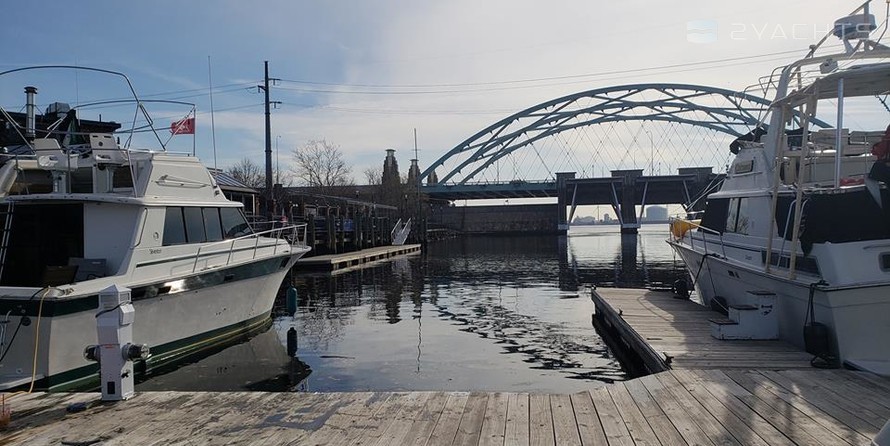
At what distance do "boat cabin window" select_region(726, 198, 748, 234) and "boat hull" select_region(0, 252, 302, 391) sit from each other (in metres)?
9.13

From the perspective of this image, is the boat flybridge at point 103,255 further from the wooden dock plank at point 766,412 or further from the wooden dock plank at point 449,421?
the wooden dock plank at point 766,412

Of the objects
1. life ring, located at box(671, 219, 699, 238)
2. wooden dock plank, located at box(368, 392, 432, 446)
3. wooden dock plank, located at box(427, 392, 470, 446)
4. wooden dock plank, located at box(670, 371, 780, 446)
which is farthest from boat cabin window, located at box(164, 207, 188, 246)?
life ring, located at box(671, 219, 699, 238)

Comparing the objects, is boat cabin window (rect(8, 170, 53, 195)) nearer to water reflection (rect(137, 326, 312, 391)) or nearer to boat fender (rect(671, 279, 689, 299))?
water reflection (rect(137, 326, 312, 391))

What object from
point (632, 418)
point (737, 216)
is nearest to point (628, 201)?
point (737, 216)

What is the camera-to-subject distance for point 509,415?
5.18 metres

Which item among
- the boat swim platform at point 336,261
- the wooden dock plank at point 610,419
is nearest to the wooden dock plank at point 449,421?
the wooden dock plank at point 610,419

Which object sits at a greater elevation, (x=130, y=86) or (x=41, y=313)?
(x=130, y=86)

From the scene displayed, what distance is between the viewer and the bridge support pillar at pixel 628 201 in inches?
3041

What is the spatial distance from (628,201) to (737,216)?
70621mm

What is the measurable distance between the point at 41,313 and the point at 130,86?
445 centimetres

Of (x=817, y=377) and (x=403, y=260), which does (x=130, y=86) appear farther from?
(x=403, y=260)

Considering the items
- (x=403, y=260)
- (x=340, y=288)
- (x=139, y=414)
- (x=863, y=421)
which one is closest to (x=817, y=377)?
(x=863, y=421)

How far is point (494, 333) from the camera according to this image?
12773 millimetres

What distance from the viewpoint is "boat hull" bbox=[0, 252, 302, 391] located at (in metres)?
7.50
